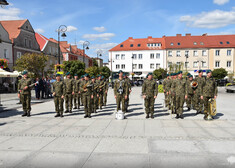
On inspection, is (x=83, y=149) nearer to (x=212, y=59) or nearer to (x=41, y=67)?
(x=41, y=67)

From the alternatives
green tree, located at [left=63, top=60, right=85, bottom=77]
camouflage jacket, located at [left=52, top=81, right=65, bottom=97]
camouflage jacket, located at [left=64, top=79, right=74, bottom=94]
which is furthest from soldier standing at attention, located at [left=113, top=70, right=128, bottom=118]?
green tree, located at [left=63, top=60, right=85, bottom=77]

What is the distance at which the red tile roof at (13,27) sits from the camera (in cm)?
3838

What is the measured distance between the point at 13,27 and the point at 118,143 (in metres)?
40.7

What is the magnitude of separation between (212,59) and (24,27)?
46.2m

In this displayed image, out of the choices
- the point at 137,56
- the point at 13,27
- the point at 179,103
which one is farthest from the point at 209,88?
the point at 137,56

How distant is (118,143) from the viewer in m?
5.48

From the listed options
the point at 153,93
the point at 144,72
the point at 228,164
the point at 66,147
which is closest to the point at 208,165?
the point at 228,164

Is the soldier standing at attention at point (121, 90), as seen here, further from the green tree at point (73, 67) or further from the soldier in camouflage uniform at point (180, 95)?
the green tree at point (73, 67)

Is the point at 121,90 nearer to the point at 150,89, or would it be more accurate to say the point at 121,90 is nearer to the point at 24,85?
the point at 150,89

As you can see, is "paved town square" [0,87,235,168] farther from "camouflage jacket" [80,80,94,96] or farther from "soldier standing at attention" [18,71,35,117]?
"camouflage jacket" [80,80,94,96]

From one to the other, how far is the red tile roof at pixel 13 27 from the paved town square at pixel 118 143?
34.7 m

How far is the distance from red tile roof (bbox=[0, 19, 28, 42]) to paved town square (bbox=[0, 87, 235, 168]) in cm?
3465

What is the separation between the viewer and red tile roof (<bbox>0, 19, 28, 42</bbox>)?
38.4m

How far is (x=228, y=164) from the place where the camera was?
13.6 ft
